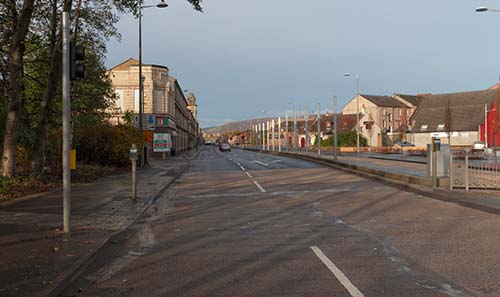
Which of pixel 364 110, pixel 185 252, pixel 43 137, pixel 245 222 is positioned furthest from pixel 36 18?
pixel 364 110

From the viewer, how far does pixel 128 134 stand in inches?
1115

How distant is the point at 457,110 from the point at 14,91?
84.6 metres

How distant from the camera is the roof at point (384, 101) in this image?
106494mm

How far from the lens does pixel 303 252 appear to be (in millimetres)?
7277

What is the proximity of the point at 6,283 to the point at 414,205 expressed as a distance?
9906mm

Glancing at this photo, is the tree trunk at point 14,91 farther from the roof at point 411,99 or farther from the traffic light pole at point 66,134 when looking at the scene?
the roof at point 411,99

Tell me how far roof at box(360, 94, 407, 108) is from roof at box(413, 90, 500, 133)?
1247cm

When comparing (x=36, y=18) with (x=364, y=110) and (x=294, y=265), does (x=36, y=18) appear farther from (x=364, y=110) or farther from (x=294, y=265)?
(x=364, y=110)

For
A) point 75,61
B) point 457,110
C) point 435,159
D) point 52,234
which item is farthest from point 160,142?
point 457,110

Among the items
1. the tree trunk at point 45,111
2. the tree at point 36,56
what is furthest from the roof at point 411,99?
the tree trunk at point 45,111

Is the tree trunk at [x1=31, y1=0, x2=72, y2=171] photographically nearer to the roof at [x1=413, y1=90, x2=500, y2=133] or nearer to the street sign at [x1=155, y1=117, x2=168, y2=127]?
the street sign at [x1=155, y1=117, x2=168, y2=127]

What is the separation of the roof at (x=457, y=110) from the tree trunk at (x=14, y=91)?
A: 7509 cm

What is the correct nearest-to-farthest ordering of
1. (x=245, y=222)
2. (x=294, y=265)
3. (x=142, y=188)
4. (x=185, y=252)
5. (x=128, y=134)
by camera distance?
(x=294, y=265) < (x=185, y=252) < (x=245, y=222) < (x=142, y=188) < (x=128, y=134)

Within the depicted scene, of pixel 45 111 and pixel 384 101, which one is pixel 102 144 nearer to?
pixel 45 111
